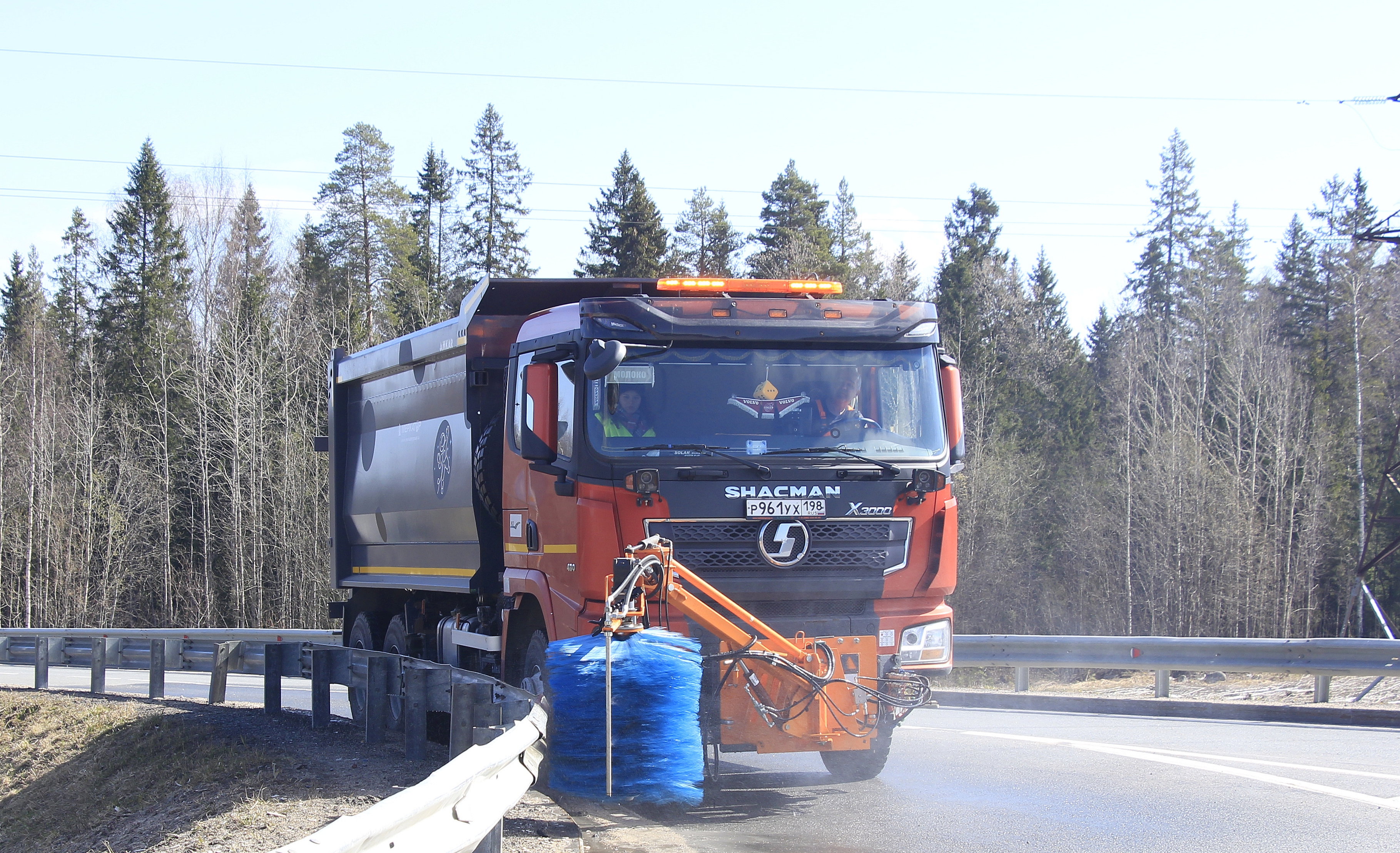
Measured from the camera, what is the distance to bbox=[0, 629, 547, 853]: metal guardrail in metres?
3.83

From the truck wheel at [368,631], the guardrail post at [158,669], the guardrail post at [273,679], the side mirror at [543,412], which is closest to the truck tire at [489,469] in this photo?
the side mirror at [543,412]

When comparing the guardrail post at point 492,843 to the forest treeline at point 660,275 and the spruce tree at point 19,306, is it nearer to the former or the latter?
the forest treeline at point 660,275

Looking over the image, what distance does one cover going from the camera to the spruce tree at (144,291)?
44438 millimetres

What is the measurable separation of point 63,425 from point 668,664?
43503 mm

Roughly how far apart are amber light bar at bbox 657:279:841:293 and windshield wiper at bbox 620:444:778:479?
1158 mm

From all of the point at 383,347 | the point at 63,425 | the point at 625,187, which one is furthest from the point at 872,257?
the point at 383,347

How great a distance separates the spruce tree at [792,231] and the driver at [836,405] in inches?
1578

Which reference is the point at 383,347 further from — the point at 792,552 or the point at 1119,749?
the point at 1119,749

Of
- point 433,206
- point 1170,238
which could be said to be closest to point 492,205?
point 433,206

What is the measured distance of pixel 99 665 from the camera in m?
13.8

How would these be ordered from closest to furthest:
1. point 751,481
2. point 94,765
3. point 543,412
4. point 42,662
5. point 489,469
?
point 751,481 < point 543,412 < point 489,469 < point 94,765 < point 42,662

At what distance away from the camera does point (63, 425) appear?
43344 mm

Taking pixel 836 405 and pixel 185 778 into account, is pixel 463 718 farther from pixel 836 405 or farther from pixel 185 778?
pixel 185 778

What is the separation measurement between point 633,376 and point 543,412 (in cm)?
66
